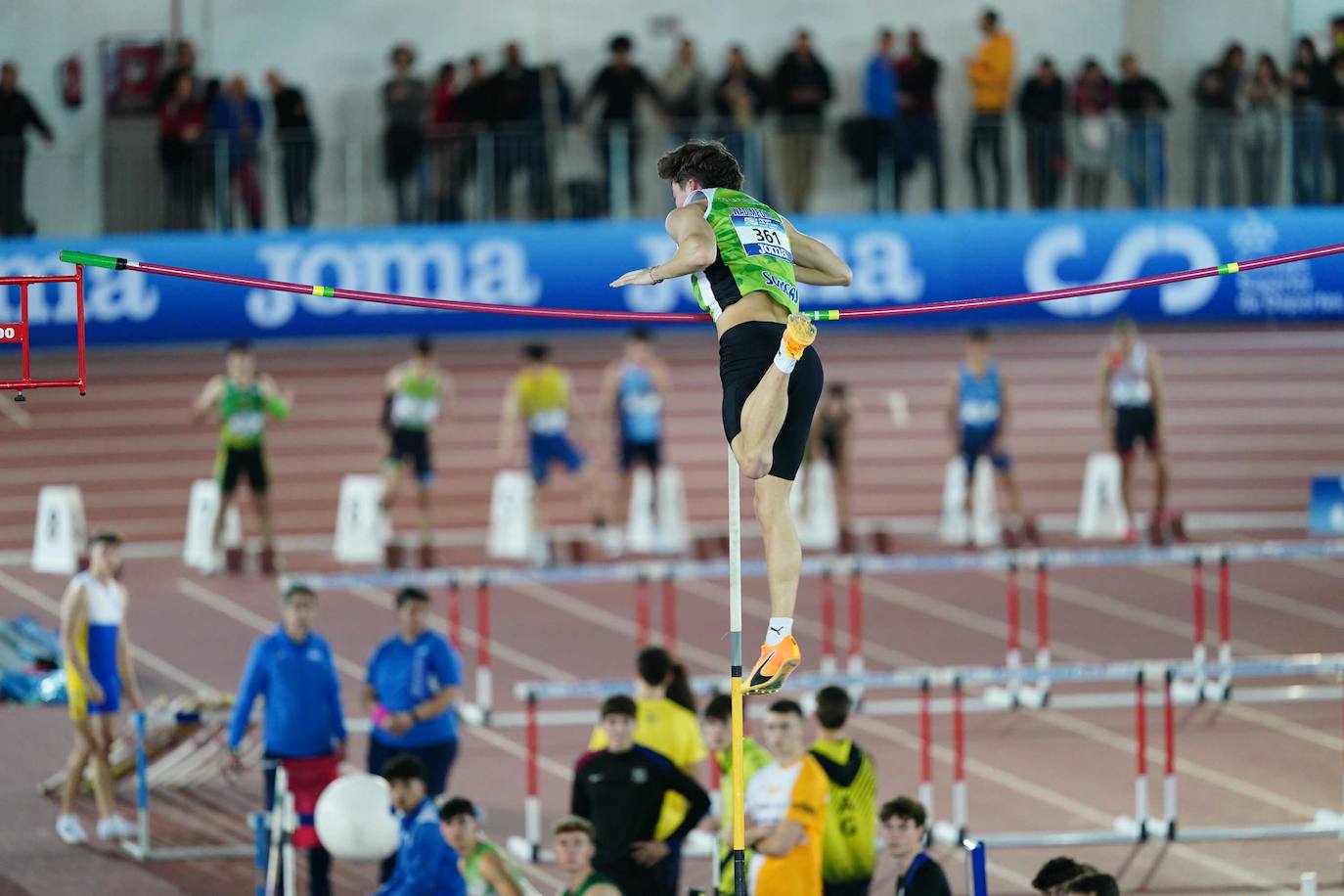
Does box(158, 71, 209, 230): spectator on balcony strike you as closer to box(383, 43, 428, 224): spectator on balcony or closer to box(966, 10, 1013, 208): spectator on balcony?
box(383, 43, 428, 224): spectator on balcony

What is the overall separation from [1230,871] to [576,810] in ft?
12.6

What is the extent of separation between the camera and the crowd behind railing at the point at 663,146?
19797mm

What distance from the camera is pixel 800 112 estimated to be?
20859mm

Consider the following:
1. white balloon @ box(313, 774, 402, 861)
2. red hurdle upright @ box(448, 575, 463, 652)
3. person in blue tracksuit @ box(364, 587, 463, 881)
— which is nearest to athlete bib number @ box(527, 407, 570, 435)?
red hurdle upright @ box(448, 575, 463, 652)

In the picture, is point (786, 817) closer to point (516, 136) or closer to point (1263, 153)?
point (516, 136)

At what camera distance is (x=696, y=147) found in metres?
6.88

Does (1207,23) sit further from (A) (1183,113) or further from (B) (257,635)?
(B) (257,635)

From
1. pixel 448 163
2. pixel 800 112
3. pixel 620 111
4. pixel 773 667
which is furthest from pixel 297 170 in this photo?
pixel 773 667

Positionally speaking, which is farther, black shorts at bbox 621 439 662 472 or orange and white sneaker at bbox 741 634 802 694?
black shorts at bbox 621 439 662 472

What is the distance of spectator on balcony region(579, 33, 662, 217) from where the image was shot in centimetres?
2020

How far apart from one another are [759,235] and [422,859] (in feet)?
11.7

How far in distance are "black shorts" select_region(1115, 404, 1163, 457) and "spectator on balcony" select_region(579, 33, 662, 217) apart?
17.7 ft

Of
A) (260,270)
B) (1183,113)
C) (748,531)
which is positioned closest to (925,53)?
(1183,113)

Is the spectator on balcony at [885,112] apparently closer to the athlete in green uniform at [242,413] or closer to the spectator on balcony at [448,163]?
the spectator on balcony at [448,163]
